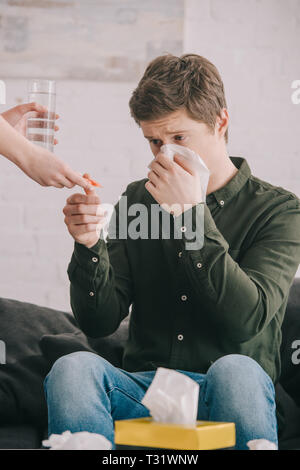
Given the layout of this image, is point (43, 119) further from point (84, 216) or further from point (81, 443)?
point (81, 443)

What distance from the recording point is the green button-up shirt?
1.29 meters

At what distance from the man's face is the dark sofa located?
54 centimetres

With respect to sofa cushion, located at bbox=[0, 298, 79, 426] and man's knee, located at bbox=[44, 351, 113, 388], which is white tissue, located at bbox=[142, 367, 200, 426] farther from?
sofa cushion, located at bbox=[0, 298, 79, 426]

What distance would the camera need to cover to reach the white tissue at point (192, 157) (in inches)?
56.5

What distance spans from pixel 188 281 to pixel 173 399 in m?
0.59

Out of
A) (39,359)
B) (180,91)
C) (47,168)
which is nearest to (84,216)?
(47,168)

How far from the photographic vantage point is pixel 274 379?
148 centimetres

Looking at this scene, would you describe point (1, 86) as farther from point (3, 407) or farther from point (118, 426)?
point (118, 426)

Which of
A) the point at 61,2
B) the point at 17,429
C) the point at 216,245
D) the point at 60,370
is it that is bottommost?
the point at 17,429

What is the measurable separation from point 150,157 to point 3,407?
39.1 inches

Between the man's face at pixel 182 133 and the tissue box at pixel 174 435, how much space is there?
0.72m

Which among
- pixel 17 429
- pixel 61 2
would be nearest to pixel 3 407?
pixel 17 429

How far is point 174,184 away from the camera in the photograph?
53.0 inches

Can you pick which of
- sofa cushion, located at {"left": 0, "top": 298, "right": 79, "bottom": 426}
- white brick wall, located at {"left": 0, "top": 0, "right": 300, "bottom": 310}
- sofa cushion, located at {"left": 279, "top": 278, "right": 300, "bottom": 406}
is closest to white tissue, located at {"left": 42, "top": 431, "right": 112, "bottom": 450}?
sofa cushion, located at {"left": 0, "top": 298, "right": 79, "bottom": 426}
